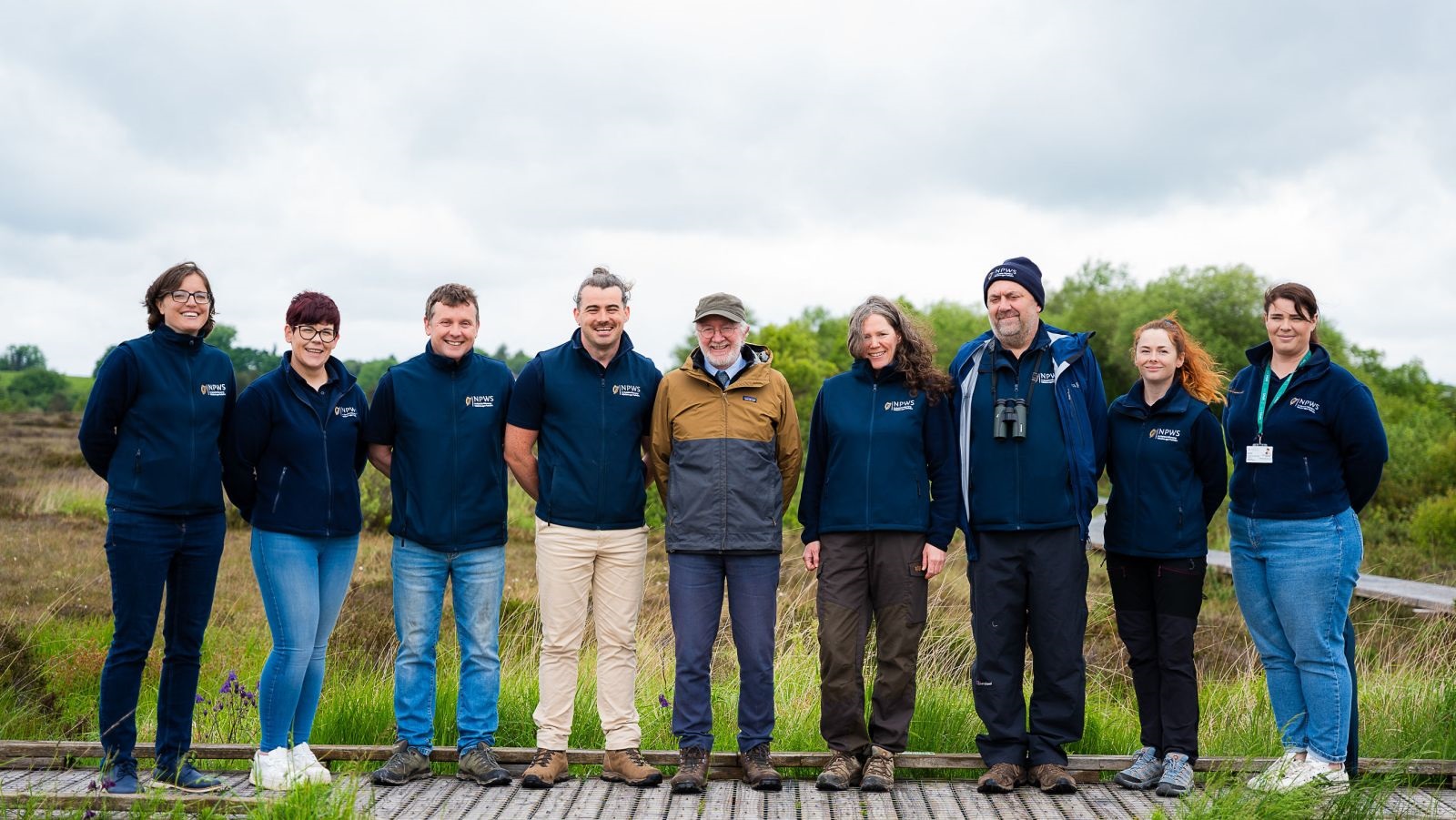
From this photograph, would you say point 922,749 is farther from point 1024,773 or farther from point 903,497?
point 903,497

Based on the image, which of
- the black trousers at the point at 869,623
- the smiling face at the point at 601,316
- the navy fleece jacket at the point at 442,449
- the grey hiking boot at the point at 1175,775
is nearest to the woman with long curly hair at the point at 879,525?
the black trousers at the point at 869,623

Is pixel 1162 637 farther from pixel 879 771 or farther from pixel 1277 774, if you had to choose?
pixel 879 771

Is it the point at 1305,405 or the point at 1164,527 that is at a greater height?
the point at 1305,405

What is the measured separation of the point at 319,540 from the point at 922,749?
3268 millimetres

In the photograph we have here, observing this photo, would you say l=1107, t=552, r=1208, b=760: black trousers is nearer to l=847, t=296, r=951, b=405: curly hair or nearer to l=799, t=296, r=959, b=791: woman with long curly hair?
l=799, t=296, r=959, b=791: woman with long curly hair

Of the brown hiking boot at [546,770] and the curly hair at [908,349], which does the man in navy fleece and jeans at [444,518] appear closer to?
the brown hiking boot at [546,770]

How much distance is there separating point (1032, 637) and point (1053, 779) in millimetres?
632

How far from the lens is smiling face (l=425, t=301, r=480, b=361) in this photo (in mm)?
5500

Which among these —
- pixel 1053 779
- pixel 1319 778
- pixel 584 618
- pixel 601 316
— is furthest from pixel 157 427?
pixel 1319 778

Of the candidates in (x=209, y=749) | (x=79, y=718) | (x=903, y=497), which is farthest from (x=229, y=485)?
(x=79, y=718)

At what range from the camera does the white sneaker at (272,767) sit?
5.19 m

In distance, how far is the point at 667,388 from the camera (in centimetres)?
555

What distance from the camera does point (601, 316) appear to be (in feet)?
18.0

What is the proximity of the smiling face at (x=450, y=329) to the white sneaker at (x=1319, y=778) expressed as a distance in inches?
159
